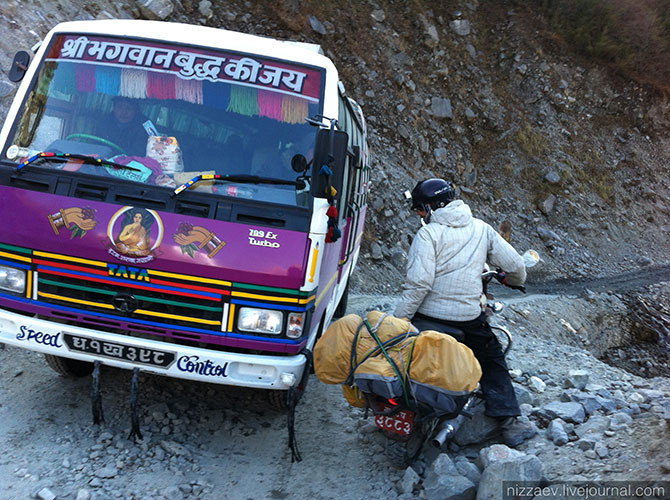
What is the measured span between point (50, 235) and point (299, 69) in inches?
82.4

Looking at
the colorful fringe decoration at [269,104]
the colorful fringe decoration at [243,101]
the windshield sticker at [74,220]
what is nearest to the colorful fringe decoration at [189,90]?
the colorful fringe decoration at [243,101]

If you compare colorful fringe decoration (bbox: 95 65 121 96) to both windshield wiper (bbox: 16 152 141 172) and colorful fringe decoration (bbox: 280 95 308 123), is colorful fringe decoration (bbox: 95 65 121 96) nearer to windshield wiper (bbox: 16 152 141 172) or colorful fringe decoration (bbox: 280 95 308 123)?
windshield wiper (bbox: 16 152 141 172)

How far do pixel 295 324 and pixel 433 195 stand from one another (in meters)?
1.35

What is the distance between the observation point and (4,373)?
498cm

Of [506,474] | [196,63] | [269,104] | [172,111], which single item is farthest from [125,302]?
[506,474]

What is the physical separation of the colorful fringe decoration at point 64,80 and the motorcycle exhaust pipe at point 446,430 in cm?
361

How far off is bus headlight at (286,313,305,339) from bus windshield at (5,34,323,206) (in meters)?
0.77

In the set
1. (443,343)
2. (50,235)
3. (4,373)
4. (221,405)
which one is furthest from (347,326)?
(4,373)

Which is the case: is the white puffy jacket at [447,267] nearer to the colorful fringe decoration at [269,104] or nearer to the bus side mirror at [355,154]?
the bus side mirror at [355,154]

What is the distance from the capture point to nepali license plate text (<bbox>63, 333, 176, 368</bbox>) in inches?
149

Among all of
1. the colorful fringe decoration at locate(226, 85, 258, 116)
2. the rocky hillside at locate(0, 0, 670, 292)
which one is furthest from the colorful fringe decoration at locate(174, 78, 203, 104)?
the rocky hillside at locate(0, 0, 670, 292)

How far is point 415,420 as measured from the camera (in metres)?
3.72

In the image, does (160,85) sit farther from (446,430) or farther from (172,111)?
(446,430)

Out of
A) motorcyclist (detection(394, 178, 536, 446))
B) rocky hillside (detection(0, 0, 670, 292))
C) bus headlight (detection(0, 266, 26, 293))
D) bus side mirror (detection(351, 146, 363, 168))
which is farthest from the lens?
rocky hillside (detection(0, 0, 670, 292))
